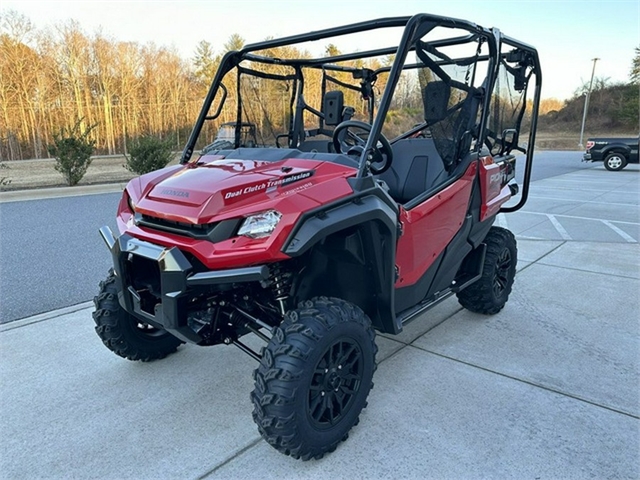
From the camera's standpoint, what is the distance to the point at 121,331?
8.95ft

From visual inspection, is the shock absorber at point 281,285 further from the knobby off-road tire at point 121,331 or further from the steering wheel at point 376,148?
the knobby off-road tire at point 121,331

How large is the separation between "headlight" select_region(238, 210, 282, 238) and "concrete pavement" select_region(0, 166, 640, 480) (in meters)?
1.02

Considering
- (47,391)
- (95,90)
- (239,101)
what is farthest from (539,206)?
(95,90)

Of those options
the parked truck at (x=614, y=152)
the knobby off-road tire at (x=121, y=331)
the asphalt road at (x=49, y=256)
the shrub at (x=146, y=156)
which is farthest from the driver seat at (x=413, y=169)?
the parked truck at (x=614, y=152)

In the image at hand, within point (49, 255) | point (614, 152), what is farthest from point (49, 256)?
point (614, 152)

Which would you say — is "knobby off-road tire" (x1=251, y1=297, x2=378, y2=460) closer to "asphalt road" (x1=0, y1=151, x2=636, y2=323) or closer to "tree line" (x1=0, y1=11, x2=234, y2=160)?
"asphalt road" (x1=0, y1=151, x2=636, y2=323)

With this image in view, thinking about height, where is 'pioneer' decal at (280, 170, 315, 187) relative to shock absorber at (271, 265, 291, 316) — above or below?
above

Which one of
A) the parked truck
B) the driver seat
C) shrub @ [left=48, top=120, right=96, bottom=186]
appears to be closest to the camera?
the driver seat

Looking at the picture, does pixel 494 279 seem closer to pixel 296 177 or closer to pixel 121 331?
pixel 296 177

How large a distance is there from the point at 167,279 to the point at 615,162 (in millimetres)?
18927

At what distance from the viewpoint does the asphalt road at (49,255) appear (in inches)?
162

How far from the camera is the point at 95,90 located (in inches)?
1046

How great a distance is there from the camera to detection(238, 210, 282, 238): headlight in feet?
6.40

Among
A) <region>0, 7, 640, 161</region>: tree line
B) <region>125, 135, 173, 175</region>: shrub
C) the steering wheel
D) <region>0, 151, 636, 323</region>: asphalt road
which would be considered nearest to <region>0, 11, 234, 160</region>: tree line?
<region>0, 7, 640, 161</region>: tree line
